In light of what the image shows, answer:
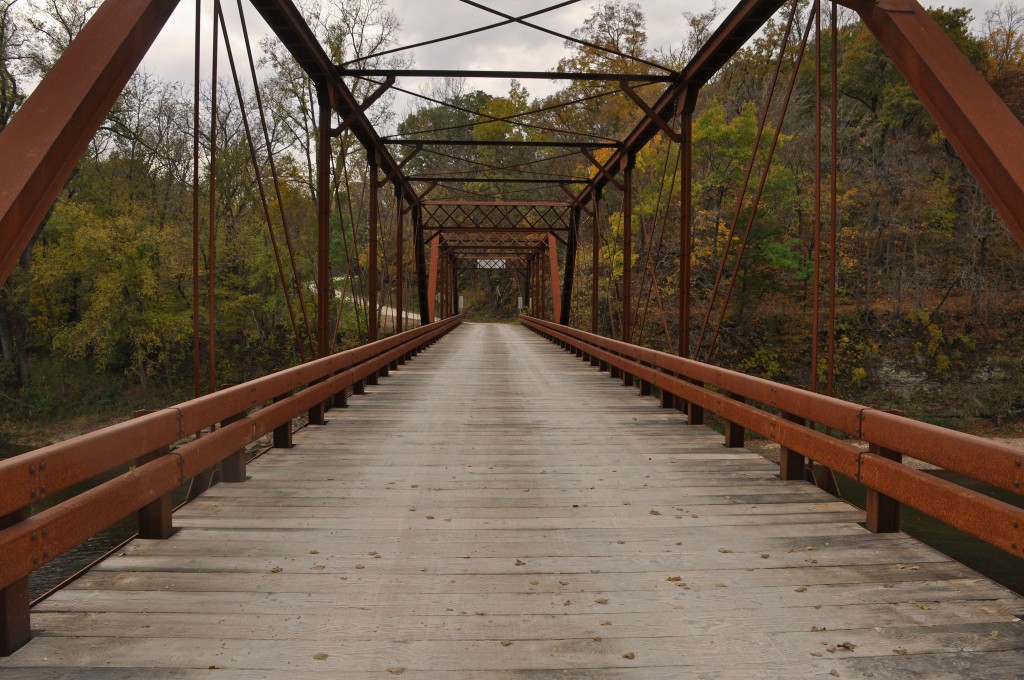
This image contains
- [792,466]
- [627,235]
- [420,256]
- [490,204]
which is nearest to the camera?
[792,466]

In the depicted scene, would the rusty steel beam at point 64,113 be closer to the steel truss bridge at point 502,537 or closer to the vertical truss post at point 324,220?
the steel truss bridge at point 502,537

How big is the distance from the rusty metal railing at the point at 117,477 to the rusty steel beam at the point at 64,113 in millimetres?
847

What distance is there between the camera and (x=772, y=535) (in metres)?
4.19

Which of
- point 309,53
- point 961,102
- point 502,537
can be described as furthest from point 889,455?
point 309,53

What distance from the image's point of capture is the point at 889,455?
13.5ft

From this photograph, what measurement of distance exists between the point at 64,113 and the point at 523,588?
3.32 metres

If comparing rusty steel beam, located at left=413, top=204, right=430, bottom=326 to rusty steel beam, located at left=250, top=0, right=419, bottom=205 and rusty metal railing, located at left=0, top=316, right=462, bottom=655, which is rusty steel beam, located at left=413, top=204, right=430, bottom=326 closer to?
rusty steel beam, located at left=250, top=0, right=419, bottom=205

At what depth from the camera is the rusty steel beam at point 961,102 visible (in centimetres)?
381

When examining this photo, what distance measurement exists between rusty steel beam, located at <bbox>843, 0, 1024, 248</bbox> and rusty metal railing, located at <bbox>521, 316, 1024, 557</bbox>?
1.07 m

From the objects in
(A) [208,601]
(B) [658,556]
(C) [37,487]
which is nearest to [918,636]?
(B) [658,556]

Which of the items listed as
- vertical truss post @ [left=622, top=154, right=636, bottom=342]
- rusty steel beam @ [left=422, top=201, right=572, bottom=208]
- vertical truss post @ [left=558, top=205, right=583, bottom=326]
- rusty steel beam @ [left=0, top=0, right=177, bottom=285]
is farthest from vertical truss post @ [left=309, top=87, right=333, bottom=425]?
vertical truss post @ [left=558, top=205, right=583, bottom=326]

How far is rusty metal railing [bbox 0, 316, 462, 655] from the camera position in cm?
270

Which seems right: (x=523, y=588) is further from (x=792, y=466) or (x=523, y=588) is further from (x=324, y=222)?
(x=324, y=222)

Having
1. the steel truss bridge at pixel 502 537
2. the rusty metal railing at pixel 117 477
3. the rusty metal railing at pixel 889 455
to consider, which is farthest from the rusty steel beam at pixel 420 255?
the rusty metal railing at pixel 889 455
